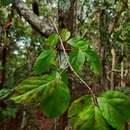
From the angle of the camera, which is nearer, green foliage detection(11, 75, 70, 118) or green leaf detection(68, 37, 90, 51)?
green foliage detection(11, 75, 70, 118)

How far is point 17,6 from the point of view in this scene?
2744 mm

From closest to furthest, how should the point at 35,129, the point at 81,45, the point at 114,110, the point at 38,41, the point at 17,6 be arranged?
the point at 114,110 → the point at 81,45 → the point at 17,6 → the point at 38,41 → the point at 35,129

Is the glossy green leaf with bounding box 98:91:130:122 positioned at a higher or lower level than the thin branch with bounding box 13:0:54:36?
lower

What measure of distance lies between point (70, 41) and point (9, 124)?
8018 mm

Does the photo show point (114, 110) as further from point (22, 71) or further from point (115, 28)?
point (22, 71)

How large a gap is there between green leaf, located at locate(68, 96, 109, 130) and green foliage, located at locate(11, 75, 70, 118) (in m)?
0.02

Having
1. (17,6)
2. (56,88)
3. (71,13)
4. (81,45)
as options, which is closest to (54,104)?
(56,88)

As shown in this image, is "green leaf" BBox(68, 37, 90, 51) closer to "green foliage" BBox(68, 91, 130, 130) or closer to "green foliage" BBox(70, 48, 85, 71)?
"green foliage" BBox(70, 48, 85, 71)

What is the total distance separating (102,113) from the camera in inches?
19.5

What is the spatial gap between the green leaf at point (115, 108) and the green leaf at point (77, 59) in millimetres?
104

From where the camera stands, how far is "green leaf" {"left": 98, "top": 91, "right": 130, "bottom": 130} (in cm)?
49

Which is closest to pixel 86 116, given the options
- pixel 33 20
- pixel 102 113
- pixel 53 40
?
pixel 102 113

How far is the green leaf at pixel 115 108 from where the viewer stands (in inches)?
19.2

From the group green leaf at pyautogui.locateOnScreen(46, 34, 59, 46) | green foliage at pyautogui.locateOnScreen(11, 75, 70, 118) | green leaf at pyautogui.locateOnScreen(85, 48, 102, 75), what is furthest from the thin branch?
green foliage at pyautogui.locateOnScreen(11, 75, 70, 118)
